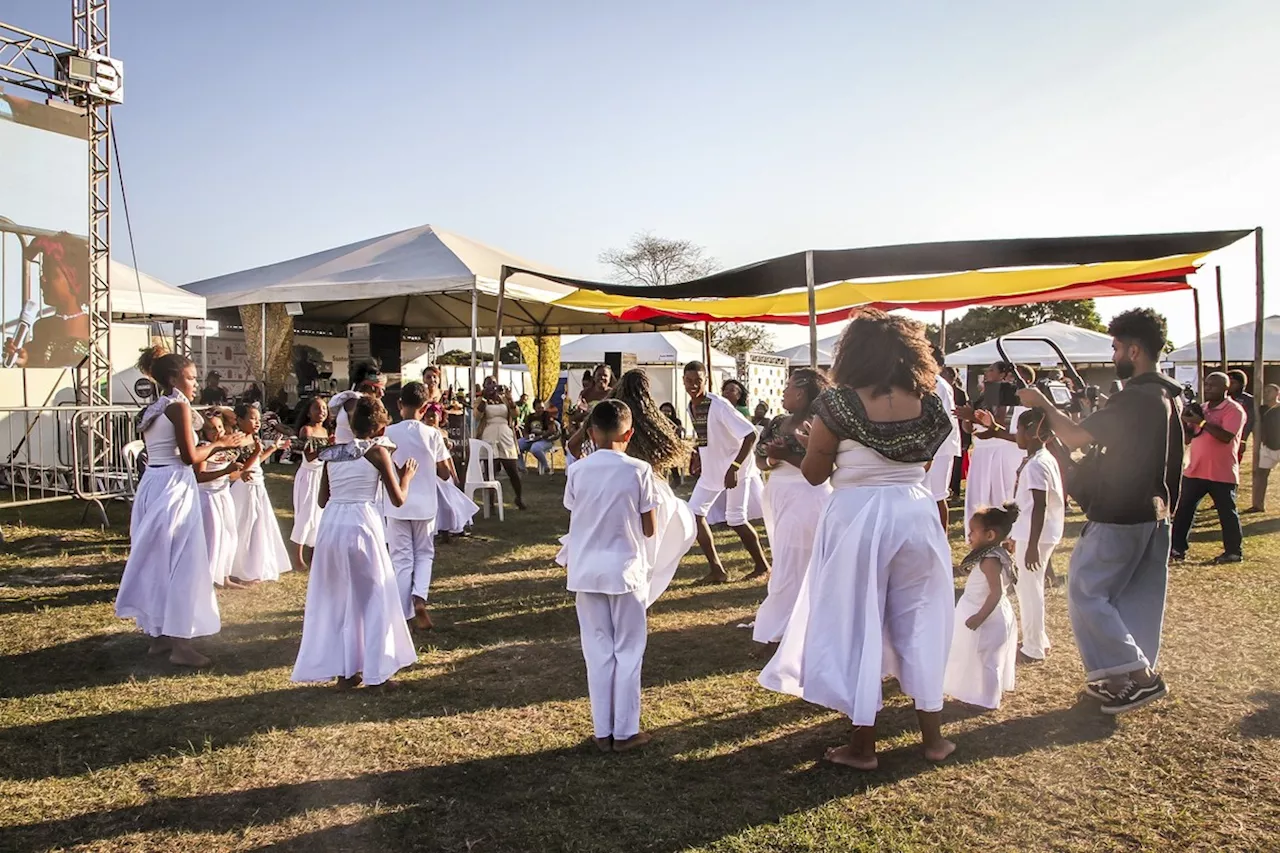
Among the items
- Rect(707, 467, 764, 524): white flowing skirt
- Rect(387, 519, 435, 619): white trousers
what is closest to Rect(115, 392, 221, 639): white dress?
Rect(387, 519, 435, 619): white trousers

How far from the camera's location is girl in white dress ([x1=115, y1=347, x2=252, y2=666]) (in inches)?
221

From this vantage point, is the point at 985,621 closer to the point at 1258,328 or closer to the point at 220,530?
the point at 1258,328

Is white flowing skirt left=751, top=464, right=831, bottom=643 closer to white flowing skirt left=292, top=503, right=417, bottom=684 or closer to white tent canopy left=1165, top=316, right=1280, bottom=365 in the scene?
white flowing skirt left=292, top=503, right=417, bottom=684

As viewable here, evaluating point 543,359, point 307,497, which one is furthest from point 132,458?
point 543,359

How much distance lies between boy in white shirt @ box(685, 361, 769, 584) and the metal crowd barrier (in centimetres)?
622

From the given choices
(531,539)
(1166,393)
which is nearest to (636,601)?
(1166,393)

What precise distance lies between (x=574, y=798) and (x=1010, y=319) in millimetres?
53115

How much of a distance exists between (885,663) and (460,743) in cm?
211

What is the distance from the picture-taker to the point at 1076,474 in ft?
16.1

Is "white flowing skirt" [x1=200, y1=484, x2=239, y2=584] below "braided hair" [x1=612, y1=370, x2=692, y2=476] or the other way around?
below

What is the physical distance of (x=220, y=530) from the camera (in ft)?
24.1

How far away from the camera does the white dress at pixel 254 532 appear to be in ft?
26.1

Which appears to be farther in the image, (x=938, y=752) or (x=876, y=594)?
(x=938, y=752)

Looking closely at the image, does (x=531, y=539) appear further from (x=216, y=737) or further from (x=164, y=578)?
(x=216, y=737)
